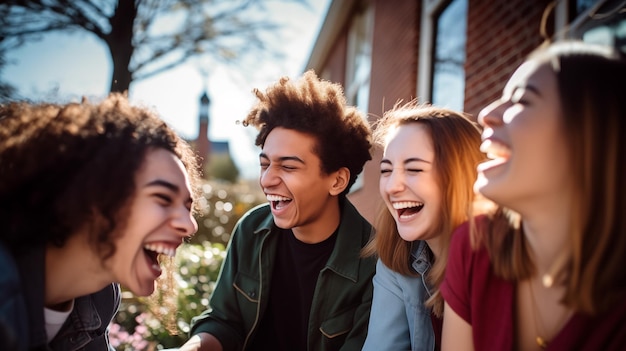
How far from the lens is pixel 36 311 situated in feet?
5.23

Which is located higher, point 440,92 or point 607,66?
point 440,92

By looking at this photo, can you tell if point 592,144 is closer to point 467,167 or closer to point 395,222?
point 467,167

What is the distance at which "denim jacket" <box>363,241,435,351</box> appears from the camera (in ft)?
7.63

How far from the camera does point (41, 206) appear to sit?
1.62 meters

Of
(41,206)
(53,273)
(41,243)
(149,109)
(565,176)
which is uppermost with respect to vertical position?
(149,109)

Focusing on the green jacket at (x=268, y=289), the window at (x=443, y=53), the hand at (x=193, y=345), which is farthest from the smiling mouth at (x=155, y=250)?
the window at (x=443, y=53)

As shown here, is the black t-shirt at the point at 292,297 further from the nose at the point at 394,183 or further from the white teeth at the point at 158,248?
the white teeth at the point at 158,248

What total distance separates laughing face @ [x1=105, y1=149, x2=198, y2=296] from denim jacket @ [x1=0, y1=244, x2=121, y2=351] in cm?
24

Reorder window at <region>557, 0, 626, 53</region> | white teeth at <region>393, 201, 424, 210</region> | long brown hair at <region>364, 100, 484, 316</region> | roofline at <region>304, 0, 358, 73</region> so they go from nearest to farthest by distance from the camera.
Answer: window at <region>557, 0, 626, 53</region>
long brown hair at <region>364, 100, 484, 316</region>
white teeth at <region>393, 201, 424, 210</region>
roofline at <region>304, 0, 358, 73</region>

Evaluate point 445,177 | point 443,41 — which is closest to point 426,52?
point 443,41

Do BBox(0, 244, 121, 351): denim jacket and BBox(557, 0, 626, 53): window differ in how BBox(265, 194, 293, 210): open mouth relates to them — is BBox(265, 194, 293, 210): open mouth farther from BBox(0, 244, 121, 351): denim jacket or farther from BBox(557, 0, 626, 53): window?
BBox(557, 0, 626, 53): window

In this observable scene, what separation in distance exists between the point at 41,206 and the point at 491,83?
13.0 ft

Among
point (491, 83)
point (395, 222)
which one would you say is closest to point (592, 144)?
point (395, 222)

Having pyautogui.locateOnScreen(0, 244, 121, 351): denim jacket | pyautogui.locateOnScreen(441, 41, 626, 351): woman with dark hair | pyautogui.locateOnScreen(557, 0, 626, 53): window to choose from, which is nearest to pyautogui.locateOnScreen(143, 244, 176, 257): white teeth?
pyautogui.locateOnScreen(0, 244, 121, 351): denim jacket
